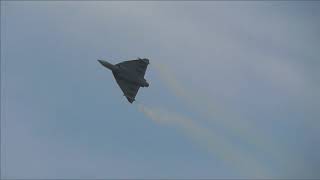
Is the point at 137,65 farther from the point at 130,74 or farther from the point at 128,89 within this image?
the point at 128,89

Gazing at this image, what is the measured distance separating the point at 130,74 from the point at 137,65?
12.0ft

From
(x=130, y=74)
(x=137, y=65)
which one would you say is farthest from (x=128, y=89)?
(x=137, y=65)

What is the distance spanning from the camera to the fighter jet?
543 ft

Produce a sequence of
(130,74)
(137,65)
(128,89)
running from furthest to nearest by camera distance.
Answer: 1. (137,65)
2. (128,89)
3. (130,74)

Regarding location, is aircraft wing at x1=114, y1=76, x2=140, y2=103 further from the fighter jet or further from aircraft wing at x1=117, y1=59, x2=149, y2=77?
aircraft wing at x1=117, y1=59, x2=149, y2=77

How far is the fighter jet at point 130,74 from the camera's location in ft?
543

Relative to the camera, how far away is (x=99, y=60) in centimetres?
16475

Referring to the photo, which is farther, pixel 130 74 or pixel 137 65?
pixel 137 65

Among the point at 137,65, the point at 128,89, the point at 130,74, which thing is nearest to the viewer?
the point at 130,74

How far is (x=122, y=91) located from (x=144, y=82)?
746 cm

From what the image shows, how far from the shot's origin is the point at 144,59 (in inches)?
6624

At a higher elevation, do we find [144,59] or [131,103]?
[144,59]

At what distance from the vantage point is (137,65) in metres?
168

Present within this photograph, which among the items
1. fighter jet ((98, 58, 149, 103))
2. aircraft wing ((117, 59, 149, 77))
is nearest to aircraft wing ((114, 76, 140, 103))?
fighter jet ((98, 58, 149, 103))
